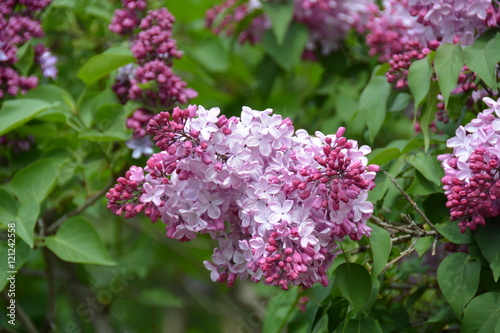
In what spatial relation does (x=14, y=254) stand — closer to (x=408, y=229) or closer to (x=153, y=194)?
(x=153, y=194)

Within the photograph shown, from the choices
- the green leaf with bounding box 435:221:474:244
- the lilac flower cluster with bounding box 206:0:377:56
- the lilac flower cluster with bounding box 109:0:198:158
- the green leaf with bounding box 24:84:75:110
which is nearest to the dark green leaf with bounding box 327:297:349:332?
the green leaf with bounding box 435:221:474:244

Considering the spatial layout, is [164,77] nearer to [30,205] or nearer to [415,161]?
[30,205]

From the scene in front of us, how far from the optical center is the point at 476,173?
165cm

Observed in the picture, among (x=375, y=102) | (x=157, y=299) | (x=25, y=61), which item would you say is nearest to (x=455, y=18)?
(x=375, y=102)

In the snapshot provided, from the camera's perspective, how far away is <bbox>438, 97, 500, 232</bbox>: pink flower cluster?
164cm

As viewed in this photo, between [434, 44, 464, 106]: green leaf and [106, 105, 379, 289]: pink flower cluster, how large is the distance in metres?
0.39

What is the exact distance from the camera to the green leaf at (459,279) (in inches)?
67.8

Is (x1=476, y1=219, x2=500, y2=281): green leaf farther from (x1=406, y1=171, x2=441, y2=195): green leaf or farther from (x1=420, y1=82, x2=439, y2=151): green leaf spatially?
(x1=420, y1=82, x2=439, y2=151): green leaf

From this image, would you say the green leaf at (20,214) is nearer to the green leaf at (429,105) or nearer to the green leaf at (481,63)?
the green leaf at (429,105)

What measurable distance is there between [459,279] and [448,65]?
55 centimetres

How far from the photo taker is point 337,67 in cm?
326

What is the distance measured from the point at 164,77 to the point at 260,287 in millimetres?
1658

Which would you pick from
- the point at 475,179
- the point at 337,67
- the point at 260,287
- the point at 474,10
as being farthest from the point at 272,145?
the point at 260,287

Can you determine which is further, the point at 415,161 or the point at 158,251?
the point at 158,251
